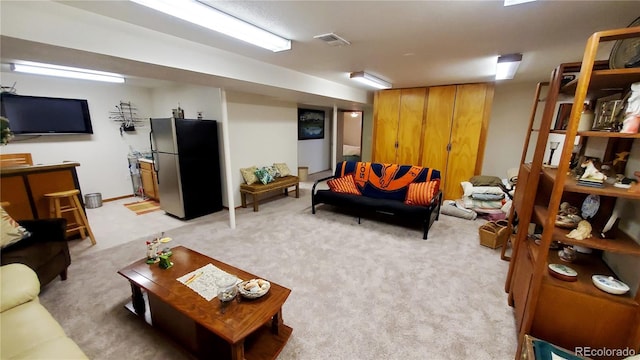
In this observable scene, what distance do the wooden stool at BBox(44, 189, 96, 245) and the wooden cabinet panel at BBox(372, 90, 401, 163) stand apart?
490 cm

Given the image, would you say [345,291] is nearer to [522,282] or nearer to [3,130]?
[522,282]

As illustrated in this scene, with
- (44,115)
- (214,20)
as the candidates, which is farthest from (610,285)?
(44,115)

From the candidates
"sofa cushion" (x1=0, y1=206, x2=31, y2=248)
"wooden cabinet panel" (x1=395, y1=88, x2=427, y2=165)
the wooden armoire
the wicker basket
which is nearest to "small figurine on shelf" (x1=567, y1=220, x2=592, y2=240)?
the wicker basket

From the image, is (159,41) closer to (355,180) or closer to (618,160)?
(355,180)

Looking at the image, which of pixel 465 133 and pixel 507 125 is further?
pixel 507 125

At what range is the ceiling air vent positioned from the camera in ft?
7.08

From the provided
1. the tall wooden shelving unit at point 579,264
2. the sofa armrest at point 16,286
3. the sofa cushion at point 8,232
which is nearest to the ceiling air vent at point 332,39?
the tall wooden shelving unit at point 579,264

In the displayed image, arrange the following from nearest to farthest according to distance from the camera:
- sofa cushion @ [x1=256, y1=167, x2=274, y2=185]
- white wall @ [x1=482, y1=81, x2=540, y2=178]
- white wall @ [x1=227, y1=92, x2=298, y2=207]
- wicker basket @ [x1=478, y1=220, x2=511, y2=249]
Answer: wicker basket @ [x1=478, y1=220, x2=511, y2=249], white wall @ [x1=227, y1=92, x2=298, y2=207], sofa cushion @ [x1=256, y1=167, x2=274, y2=185], white wall @ [x1=482, y1=81, x2=540, y2=178]

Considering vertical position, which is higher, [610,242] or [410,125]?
[410,125]

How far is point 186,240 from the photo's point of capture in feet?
10.5

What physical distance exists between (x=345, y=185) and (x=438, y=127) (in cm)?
220

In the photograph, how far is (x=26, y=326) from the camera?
4.30 ft

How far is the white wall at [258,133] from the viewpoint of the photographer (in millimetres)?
4234

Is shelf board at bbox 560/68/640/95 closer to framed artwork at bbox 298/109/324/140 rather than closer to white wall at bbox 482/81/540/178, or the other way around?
white wall at bbox 482/81/540/178
